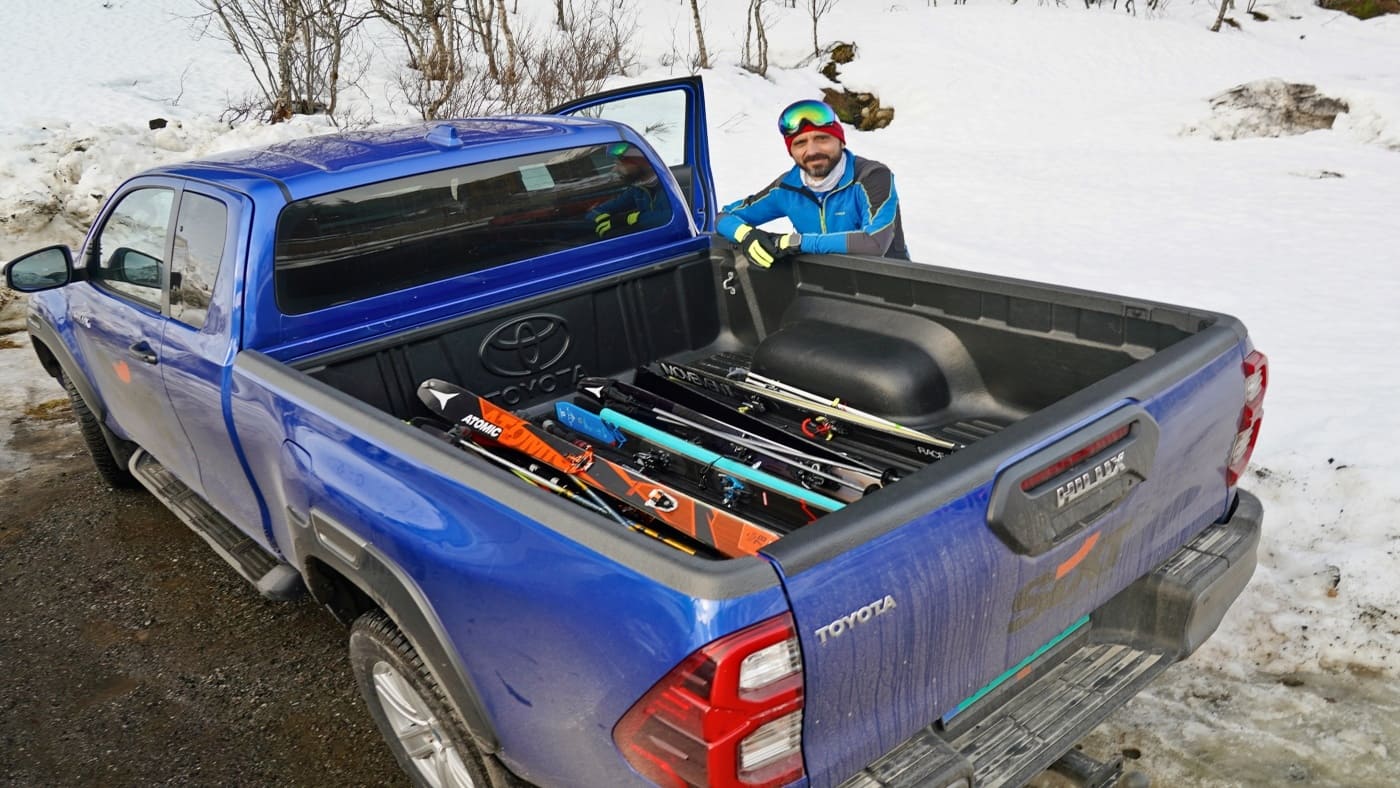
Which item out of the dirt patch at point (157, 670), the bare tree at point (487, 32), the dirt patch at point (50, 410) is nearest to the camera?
the dirt patch at point (157, 670)

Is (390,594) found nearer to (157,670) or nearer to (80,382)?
(157,670)

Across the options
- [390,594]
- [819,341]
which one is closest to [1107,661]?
[819,341]

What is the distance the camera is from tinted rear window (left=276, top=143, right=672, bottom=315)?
3.37 meters

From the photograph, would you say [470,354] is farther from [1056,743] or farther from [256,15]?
[256,15]

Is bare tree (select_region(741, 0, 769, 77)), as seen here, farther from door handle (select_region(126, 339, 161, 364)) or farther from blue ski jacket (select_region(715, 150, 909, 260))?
door handle (select_region(126, 339, 161, 364))

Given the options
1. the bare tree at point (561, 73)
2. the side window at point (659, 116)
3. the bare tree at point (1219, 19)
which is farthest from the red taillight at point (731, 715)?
the bare tree at point (1219, 19)

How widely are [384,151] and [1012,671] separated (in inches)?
107

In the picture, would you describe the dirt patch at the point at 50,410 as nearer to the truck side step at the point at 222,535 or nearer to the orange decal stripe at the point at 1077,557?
the truck side step at the point at 222,535

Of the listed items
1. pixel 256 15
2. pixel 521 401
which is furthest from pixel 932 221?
pixel 256 15

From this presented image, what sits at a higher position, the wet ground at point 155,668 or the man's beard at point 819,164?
the man's beard at point 819,164

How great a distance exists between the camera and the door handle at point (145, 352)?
11.7 feet

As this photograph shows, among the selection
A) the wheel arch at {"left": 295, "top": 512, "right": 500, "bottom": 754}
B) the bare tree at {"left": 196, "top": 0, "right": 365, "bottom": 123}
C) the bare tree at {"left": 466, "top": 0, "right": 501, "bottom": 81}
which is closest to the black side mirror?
the wheel arch at {"left": 295, "top": 512, "right": 500, "bottom": 754}

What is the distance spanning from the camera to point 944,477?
1.96 m

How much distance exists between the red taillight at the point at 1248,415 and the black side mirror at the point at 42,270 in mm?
4063
